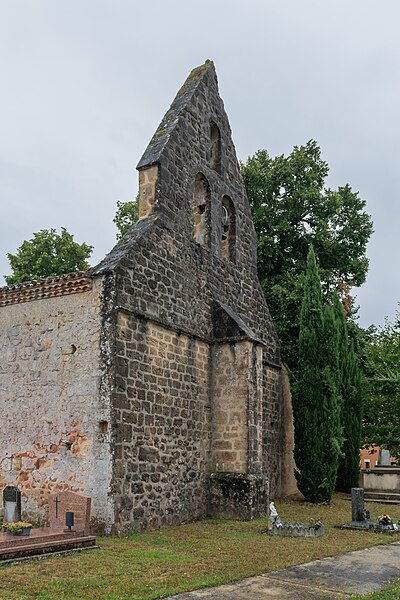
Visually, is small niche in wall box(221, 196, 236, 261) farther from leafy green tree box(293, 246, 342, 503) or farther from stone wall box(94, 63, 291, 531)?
leafy green tree box(293, 246, 342, 503)

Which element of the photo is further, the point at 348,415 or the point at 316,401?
the point at 348,415

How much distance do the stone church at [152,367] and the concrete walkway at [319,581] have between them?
156 inches

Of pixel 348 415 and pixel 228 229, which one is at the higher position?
pixel 228 229

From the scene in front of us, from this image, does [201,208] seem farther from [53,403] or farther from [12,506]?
[12,506]

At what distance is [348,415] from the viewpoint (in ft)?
71.9

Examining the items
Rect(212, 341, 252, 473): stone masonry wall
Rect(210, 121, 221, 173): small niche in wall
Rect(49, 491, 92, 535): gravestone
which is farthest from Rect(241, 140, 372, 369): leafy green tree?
Rect(49, 491, 92, 535): gravestone

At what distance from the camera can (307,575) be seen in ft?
28.1

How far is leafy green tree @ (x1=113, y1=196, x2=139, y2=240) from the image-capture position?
3142 cm

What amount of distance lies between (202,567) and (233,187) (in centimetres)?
1181

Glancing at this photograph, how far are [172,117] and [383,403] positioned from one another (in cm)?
1374

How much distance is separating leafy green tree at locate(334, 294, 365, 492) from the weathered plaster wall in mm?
11594

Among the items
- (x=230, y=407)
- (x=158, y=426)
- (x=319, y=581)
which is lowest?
(x=319, y=581)

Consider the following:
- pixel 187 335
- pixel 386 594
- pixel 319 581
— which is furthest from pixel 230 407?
pixel 386 594

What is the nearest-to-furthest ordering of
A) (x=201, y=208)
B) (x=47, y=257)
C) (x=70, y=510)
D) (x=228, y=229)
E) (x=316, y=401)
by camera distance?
(x=70, y=510) → (x=201, y=208) → (x=228, y=229) → (x=316, y=401) → (x=47, y=257)
